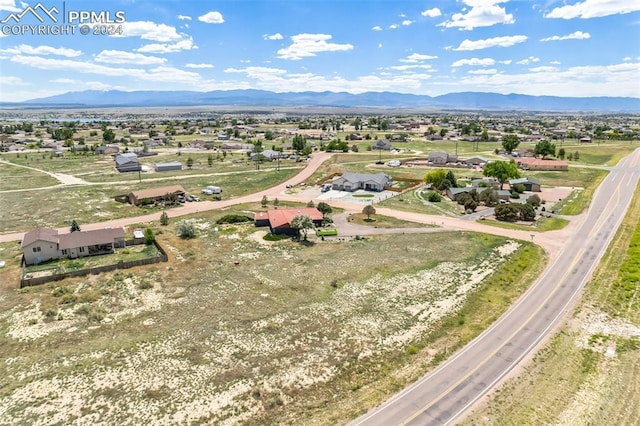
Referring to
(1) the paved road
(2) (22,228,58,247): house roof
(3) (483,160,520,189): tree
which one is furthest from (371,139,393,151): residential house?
(2) (22,228,58,247): house roof

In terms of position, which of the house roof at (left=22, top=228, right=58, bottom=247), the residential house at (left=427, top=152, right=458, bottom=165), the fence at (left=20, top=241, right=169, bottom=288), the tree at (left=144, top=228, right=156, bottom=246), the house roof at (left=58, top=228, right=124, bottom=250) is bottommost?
the fence at (left=20, top=241, right=169, bottom=288)

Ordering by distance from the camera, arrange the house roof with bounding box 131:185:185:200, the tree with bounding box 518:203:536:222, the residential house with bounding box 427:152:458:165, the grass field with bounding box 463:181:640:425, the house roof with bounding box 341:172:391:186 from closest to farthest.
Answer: the grass field with bounding box 463:181:640:425 → the tree with bounding box 518:203:536:222 → the house roof with bounding box 131:185:185:200 → the house roof with bounding box 341:172:391:186 → the residential house with bounding box 427:152:458:165

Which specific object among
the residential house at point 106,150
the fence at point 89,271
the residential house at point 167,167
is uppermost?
the residential house at point 106,150

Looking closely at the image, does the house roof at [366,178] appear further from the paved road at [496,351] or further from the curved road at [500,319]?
the paved road at [496,351]

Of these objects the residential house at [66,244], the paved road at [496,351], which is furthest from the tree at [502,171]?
the residential house at [66,244]

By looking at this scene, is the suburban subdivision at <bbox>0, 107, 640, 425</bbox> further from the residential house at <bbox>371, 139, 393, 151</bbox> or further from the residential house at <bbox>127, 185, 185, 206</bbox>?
the residential house at <bbox>371, 139, 393, 151</bbox>

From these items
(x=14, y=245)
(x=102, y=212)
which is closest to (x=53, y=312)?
(x=14, y=245)

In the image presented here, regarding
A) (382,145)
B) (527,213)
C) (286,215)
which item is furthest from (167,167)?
(527,213)
